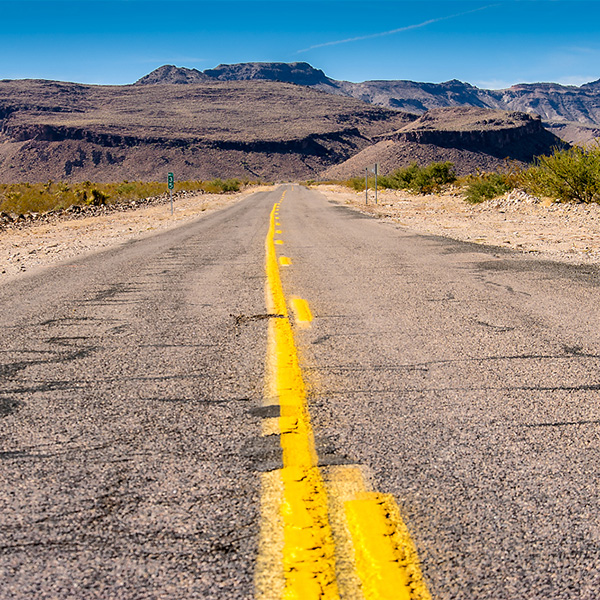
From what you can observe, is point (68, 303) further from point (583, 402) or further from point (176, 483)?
point (583, 402)

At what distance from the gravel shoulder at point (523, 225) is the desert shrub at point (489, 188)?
56 cm

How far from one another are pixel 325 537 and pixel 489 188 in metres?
24.2

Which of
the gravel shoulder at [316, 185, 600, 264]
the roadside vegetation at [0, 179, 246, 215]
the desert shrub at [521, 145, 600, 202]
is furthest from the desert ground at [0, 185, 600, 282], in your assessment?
the roadside vegetation at [0, 179, 246, 215]

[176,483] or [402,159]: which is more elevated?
[402,159]

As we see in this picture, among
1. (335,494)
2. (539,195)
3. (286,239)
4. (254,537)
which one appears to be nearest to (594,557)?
(335,494)

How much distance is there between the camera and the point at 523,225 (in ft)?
52.4

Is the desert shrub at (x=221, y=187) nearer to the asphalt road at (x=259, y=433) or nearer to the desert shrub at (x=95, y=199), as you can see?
the desert shrub at (x=95, y=199)

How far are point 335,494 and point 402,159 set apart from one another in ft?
327

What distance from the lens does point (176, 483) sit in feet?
7.89

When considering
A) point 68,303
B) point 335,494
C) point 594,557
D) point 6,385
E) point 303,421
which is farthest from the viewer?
point 68,303

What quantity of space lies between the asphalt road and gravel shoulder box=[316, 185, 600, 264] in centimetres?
511

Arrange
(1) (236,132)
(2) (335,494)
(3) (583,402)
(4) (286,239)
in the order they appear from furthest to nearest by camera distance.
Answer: (1) (236,132), (4) (286,239), (3) (583,402), (2) (335,494)

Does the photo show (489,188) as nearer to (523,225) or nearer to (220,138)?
(523,225)

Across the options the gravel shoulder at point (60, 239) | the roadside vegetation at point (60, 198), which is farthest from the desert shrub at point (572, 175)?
the roadside vegetation at point (60, 198)
